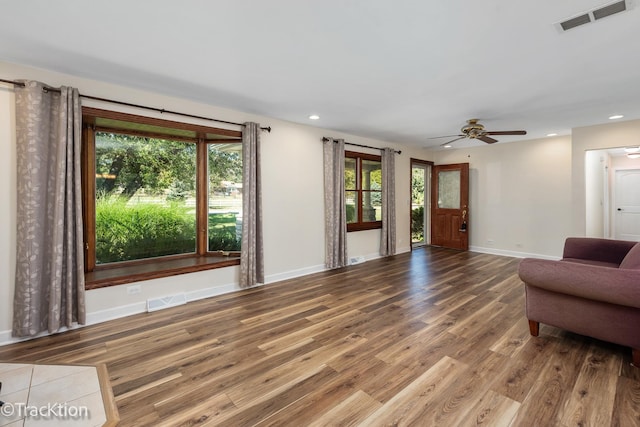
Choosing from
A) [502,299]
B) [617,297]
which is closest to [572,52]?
[617,297]

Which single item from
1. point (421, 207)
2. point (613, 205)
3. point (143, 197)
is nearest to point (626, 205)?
point (613, 205)

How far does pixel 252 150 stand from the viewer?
13.4 feet

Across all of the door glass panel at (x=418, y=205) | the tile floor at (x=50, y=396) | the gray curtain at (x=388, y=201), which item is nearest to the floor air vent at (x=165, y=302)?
the tile floor at (x=50, y=396)

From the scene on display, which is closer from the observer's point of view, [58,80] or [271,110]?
[58,80]

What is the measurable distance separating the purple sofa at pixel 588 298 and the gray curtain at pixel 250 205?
3140mm

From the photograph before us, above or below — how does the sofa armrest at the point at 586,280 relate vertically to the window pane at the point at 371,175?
below

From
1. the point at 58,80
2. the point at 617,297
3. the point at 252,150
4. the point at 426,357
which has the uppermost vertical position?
the point at 58,80

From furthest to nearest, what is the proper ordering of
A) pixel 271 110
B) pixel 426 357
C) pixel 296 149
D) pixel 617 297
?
pixel 296 149 < pixel 271 110 < pixel 426 357 < pixel 617 297

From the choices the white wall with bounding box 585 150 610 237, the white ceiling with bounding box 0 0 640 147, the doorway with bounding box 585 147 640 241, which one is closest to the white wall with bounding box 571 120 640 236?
the white wall with bounding box 585 150 610 237

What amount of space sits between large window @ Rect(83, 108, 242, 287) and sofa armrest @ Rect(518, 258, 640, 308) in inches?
142

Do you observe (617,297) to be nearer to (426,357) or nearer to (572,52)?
(426,357)

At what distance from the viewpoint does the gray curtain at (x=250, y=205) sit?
403 centimetres

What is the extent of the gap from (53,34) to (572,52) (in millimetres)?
4129

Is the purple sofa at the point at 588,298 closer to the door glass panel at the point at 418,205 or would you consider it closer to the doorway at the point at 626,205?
the door glass panel at the point at 418,205
